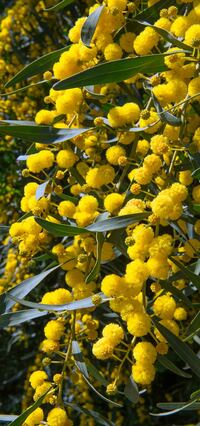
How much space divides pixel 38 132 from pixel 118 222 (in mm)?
272

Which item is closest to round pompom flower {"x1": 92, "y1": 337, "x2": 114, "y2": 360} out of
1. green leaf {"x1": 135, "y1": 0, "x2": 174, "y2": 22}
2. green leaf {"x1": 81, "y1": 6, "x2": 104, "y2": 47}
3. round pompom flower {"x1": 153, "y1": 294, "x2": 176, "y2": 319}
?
round pompom flower {"x1": 153, "y1": 294, "x2": 176, "y2": 319}

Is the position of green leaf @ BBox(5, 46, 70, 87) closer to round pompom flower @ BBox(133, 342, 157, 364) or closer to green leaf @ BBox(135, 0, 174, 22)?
green leaf @ BBox(135, 0, 174, 22)

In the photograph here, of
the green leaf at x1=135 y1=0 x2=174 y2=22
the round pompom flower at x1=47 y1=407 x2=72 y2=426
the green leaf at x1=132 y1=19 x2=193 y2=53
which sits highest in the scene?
the green leaf at x1=132 y1=19 x2=193 y2=53

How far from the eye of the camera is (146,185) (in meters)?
1.20

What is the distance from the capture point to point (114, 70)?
111cm

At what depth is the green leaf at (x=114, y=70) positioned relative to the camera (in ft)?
3.54

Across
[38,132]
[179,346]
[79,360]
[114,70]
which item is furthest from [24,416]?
[114,70]

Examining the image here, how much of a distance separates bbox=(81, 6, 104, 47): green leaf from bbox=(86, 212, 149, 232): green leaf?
1.05 ft

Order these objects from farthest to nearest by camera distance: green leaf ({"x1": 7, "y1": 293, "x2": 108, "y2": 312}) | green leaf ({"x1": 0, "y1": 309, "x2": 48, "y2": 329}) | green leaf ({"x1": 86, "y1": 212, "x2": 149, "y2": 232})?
green leaf ({"x1": 0, "y1": 309, "x2": 48, "y2": 329}) < green leaf ({"x1": 7, "y1": 293, "x2": 108, "y2": 312}) < green leaf ({"x1": 86, "y1": 212, "x2": 149, "y2": 232})

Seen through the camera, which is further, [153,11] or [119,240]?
[153,11]

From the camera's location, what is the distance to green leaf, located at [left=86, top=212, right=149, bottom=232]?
40.4 inches

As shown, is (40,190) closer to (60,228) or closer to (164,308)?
(60,228)

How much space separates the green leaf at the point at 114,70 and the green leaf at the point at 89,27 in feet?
0.19

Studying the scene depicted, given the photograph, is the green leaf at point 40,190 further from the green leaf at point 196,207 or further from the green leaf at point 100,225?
the green leaf at point 196,207
